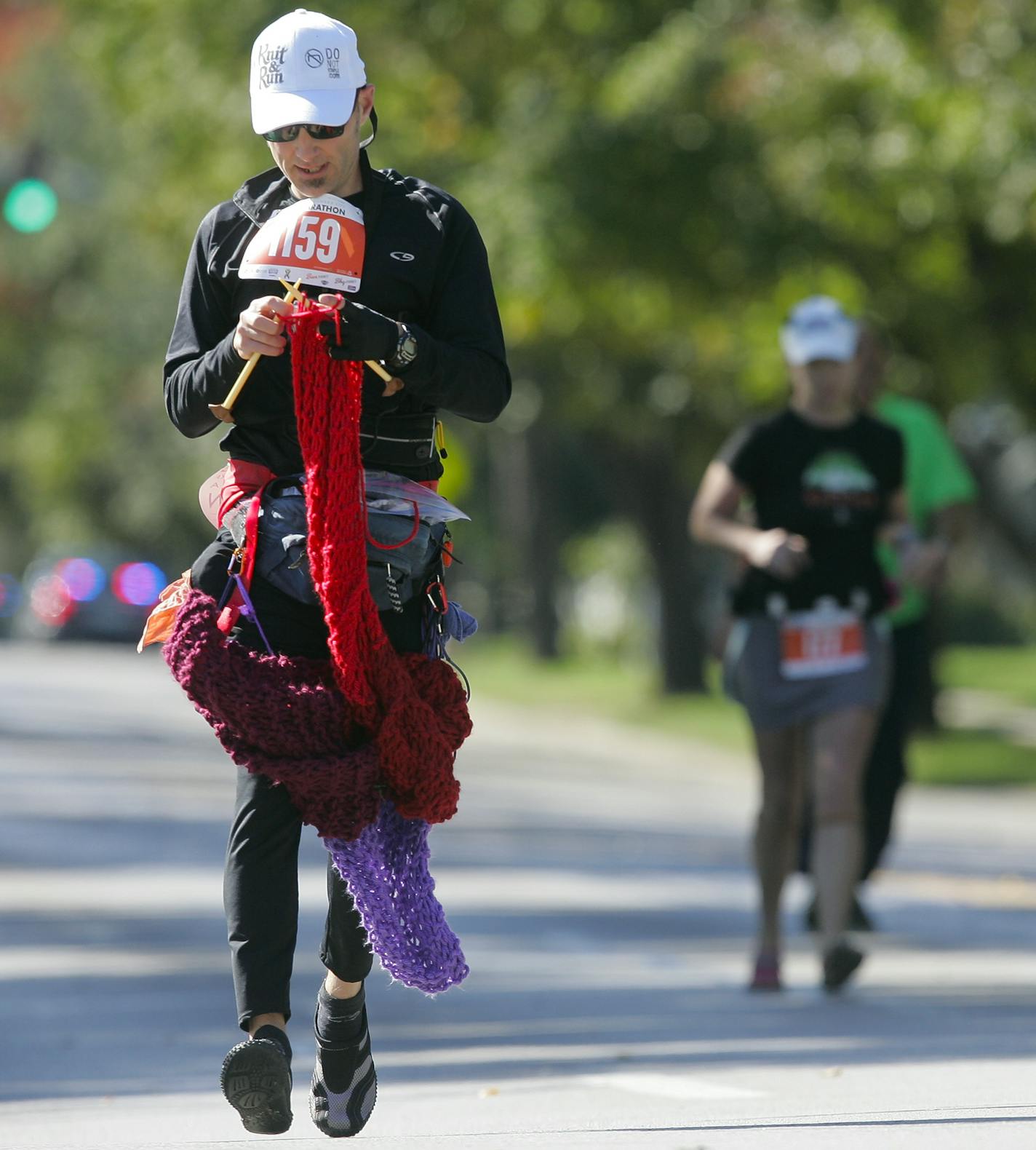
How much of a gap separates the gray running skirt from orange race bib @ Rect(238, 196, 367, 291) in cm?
347

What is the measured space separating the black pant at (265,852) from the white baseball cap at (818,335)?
332 cm

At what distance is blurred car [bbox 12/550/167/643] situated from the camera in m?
41.0

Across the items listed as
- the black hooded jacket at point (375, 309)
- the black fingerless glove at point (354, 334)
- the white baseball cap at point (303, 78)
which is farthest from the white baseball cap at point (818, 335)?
the black fingerless glove at point (354, 334)

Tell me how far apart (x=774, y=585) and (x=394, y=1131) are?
3.06 metres

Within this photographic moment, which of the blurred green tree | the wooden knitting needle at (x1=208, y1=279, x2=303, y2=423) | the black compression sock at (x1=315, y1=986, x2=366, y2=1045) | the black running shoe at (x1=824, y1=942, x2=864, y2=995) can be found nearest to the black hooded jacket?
the wooden knitting needle at (x1=208, y1=279, x2=303, y2=423)

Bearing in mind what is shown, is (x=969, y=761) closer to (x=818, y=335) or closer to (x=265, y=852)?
(x=818, y=335)

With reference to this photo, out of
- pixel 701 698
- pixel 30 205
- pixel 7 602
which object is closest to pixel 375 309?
pixel 30 205

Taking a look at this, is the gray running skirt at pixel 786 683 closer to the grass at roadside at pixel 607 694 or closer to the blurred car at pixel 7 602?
the grass at roadside at pixel 607 694

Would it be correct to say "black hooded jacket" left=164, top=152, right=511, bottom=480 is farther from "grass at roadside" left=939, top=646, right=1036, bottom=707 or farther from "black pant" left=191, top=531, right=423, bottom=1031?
"grass at roadside" left=939, top=646, right=1036, bottom=707

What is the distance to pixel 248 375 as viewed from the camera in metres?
4.53

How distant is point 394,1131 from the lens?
5117 mm

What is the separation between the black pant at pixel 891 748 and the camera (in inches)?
353

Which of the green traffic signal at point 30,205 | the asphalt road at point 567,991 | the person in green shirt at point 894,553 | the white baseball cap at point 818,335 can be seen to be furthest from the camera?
the green traffic signal at point 30,205

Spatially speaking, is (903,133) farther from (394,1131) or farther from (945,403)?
(394,1131)
